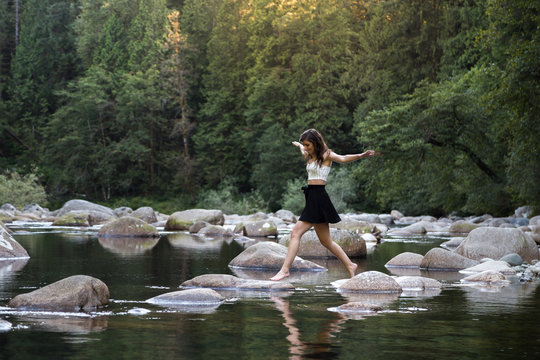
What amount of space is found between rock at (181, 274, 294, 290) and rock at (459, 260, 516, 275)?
150 inches

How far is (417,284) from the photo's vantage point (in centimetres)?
1013

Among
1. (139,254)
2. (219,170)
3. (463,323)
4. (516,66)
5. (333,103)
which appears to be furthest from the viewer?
(219,170)

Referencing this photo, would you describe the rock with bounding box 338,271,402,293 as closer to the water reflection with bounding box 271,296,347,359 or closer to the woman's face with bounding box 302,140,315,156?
the woman's face with bounding box 302,140,315,156

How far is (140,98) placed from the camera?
5659cm

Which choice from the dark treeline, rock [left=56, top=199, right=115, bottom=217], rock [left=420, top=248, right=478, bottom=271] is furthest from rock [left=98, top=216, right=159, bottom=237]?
rock [left=56, top=199, right=115, bottom=217]

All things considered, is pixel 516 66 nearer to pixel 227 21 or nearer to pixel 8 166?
pixel 227 21

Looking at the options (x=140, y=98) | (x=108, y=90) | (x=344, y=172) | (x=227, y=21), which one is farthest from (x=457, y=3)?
(x=108, y=90)

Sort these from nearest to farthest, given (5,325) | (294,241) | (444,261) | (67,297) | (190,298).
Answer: (5,325) < (67,297) < (190,298) < (294,241) < (444,261)

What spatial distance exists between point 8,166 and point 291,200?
28124 millimetres

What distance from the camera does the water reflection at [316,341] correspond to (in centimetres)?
547

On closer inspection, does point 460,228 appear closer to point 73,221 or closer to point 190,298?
point 73,221

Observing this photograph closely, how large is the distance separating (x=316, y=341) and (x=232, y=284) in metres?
3.87

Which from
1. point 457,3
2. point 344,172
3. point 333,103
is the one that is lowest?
point 344,172

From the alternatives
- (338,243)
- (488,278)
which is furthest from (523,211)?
(488,278)
